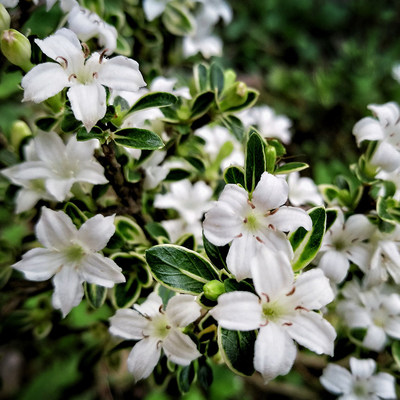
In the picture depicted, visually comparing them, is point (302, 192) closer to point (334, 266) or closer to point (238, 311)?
point (334, 266)

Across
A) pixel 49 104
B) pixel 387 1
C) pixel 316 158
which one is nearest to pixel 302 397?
pixel 316 158

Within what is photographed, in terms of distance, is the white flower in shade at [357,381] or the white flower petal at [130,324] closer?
the white flower petal at [130,324]

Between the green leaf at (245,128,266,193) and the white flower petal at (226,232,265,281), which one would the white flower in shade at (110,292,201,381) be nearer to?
the white flower petal at (226,232,265,281)

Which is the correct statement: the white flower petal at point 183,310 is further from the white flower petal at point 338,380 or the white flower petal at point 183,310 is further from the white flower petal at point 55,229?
the white flower petal at point 338,380

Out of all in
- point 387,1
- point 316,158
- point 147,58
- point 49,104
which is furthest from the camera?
point 387,1

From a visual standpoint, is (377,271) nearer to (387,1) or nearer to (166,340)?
(166,340)

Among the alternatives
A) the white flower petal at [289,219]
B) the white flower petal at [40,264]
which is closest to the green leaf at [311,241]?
the white flower petal at [289,219]
